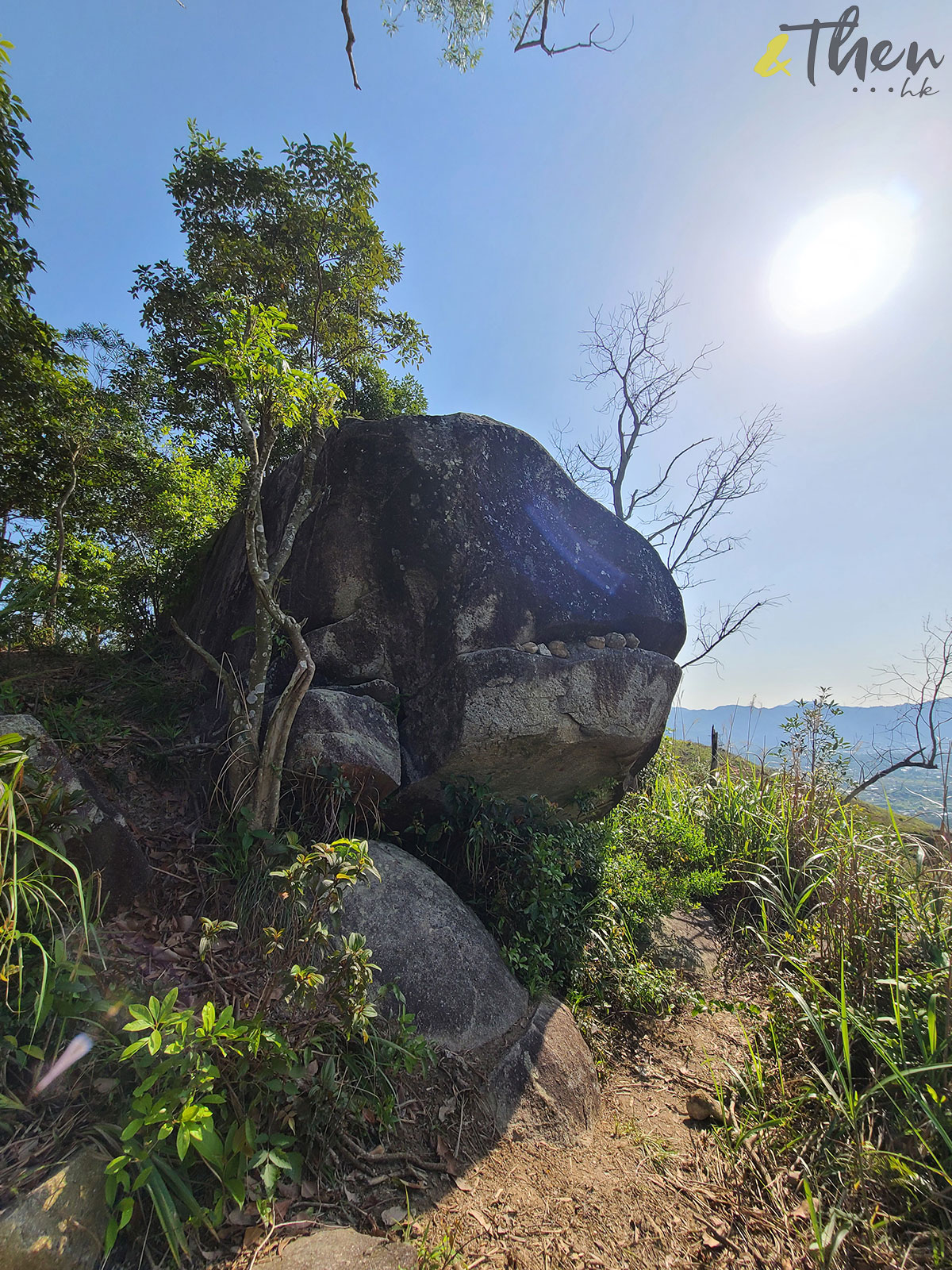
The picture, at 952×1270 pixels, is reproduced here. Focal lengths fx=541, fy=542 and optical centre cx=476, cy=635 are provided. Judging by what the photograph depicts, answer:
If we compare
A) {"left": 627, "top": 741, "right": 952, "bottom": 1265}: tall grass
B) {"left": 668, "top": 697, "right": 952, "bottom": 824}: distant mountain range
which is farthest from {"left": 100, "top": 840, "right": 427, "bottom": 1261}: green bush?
{"left": 668, "top": 697, "right": 952, "bottom": 824}: distant mountain range

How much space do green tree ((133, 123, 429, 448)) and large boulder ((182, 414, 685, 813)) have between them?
100 centimetres

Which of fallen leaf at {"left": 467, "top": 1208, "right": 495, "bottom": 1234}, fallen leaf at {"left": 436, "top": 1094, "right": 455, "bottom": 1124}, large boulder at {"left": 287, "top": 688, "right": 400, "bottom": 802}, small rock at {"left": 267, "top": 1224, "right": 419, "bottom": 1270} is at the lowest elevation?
fallen leaf at {"left": 467, "top": 1208, "right": 495, "bottom": 1234}

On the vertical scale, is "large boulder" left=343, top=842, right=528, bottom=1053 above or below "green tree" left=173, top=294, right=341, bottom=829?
below

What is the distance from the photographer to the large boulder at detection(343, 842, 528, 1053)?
291 centimetres

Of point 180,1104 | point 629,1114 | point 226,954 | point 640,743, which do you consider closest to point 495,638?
point 640,743

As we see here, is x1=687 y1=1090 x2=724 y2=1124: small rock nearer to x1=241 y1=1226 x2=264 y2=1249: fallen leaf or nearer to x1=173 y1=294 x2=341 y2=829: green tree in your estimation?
x1=241 y1=1226 x2=264 y2=1249: fallen leaf

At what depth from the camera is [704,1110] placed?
9.02 ft

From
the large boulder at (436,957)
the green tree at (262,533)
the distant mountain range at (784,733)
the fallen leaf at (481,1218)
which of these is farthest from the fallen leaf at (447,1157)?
the distant mountain range at (784,733)

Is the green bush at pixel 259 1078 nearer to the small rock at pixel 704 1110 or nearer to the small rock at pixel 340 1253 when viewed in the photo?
the small rock at pixel 340 1253

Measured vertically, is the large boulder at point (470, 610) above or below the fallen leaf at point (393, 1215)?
above

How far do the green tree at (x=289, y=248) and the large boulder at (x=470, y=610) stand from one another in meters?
1.00

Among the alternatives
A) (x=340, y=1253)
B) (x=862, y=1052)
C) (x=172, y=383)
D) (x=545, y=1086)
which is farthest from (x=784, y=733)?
(x=172, y=383)

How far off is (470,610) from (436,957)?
2.52 metres

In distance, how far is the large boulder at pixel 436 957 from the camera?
2.91 m
